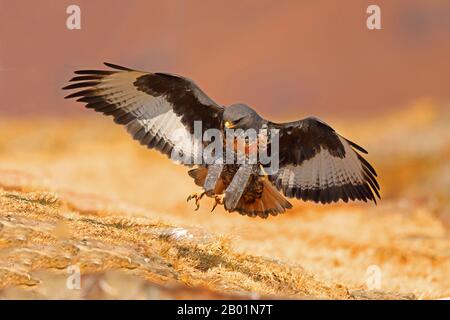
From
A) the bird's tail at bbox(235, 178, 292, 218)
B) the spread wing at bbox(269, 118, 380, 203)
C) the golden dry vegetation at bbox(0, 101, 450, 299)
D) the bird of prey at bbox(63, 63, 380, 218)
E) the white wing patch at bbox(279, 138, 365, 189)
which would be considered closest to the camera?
the golden dry vegetation at bbox(0, 101, 450, 299)

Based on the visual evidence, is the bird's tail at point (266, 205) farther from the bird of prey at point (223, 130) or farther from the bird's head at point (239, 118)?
the bird's head at point (239, 118)

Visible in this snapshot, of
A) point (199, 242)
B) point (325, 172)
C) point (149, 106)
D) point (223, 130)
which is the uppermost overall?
point (149, 106)

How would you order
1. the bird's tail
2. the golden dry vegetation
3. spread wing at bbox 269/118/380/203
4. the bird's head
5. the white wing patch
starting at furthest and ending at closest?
the white wing patch → spread wing at bbox 269/118/380/203 → the bird's tail → the bird's head → the golden dry vegetation

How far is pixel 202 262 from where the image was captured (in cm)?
984

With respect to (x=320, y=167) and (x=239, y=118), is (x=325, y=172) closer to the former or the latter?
(x=320, y=167)

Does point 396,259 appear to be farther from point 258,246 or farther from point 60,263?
point 60,263

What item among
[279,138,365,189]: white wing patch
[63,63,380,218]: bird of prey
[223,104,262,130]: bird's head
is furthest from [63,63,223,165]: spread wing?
[279,138,365,189]: white wing patch

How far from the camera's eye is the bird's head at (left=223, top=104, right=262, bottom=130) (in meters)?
10.2

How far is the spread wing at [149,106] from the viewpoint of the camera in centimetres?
1077

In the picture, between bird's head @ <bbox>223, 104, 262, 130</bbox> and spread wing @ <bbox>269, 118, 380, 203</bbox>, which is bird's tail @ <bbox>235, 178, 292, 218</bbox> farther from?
bird's head @ <bbox>223, 104, 262, 130</bbox>

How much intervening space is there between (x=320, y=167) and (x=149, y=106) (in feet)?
7.50

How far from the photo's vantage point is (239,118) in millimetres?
10203

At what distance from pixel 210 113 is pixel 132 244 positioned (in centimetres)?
201

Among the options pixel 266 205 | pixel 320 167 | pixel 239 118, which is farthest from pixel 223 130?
pixel 320 167
